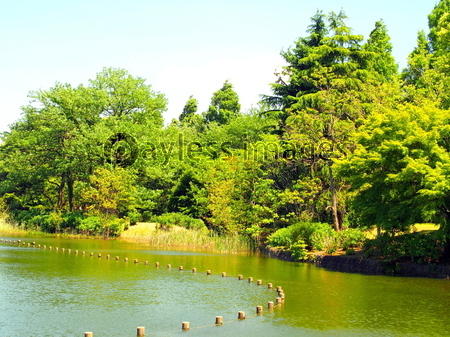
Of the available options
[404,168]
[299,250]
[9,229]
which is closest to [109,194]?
[9,229]

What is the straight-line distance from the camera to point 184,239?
110 feet

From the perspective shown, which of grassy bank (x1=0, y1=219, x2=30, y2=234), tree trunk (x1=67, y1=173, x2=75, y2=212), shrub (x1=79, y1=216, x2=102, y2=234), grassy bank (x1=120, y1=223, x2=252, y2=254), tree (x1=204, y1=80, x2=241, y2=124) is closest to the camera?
grassy bank (x1=120, y1=223, x2=252, y2=254)

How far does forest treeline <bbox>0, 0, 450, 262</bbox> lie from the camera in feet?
63.9

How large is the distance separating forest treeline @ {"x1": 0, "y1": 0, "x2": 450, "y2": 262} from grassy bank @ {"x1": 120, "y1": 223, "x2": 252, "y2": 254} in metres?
0.94

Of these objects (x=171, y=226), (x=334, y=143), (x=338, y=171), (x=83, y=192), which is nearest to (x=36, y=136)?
(x=83, y=192)

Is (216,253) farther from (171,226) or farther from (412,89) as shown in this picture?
(412,89)

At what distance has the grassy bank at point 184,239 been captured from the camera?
30.2 m

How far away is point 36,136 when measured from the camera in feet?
147

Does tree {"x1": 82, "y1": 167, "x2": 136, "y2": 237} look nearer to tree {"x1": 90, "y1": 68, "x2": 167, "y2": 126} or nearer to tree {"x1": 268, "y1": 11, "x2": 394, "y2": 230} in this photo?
tree {"x1": 90, "y1": 68, "x2": 167, "y2": 126}

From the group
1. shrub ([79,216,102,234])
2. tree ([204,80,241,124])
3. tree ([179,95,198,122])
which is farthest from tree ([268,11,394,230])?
tree ([179,95,198,122])

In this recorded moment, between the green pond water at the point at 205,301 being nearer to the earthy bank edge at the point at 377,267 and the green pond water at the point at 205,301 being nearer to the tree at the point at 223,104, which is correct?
the earthy bank edge at the point at 377,267

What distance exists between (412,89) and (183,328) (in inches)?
787
